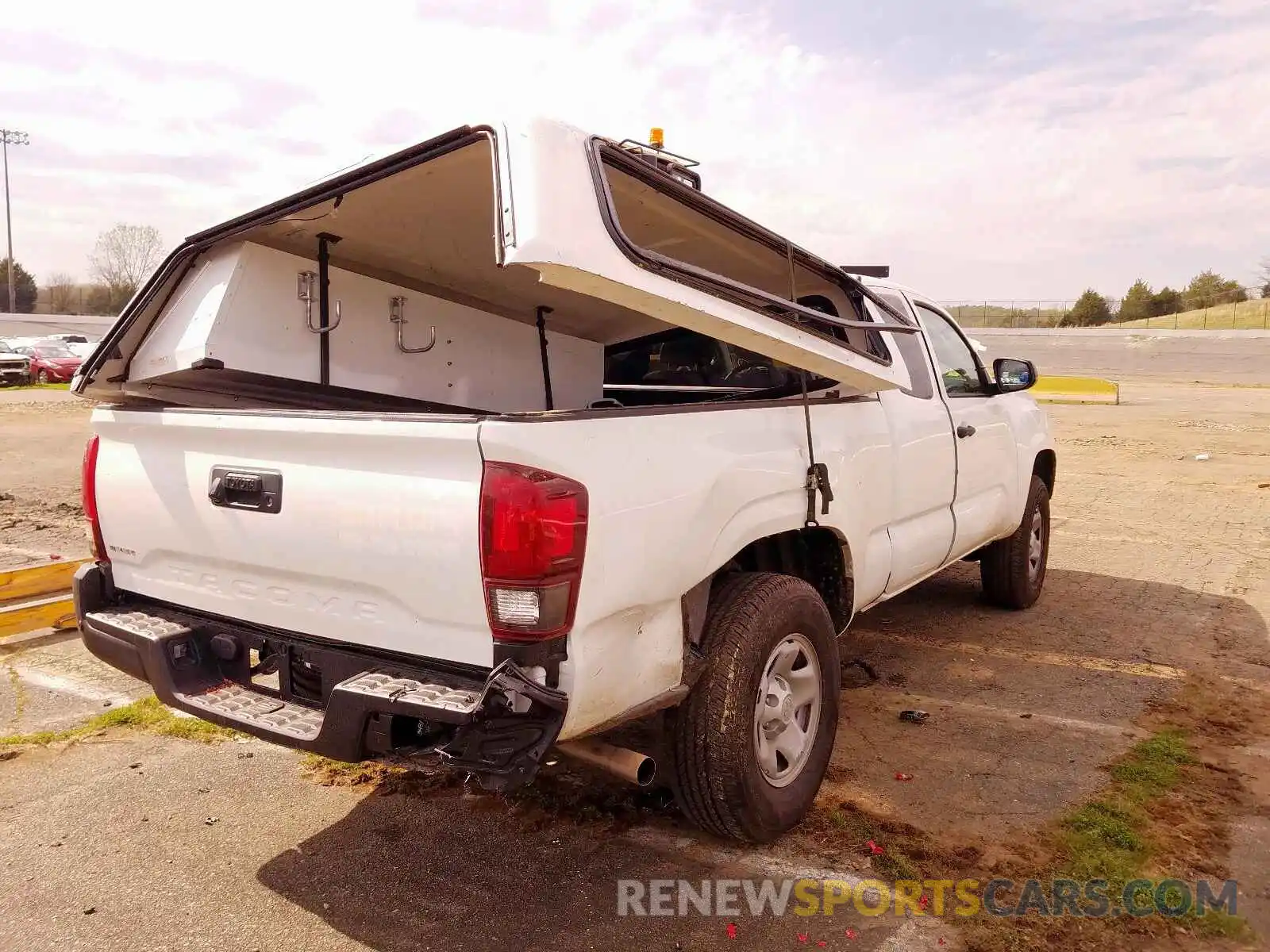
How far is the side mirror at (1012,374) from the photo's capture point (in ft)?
18.5

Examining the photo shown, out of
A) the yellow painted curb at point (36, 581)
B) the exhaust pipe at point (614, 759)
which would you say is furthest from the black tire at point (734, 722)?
the yellow painted curb at point (36, 581)

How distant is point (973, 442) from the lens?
5277 mm

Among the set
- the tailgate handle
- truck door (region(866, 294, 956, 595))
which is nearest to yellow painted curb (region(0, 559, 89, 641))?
the tailgate handle

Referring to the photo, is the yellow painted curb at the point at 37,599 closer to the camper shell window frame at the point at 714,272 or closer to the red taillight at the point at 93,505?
the red taillight at the point at 93,505

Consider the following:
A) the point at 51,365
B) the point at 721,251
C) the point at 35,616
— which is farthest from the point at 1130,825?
the point at 51,365

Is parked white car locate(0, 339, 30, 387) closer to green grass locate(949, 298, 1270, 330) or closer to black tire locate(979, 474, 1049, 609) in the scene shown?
black tire locate(979, 474, 1049, 609)

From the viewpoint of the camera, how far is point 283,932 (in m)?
2.87

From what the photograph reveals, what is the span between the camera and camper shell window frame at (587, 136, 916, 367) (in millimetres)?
2770

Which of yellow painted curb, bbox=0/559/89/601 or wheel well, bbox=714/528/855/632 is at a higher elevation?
wheel well, bbox=714/528/855/632

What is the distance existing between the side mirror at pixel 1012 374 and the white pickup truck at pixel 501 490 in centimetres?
94

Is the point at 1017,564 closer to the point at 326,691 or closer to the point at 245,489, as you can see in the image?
the point at 326,691

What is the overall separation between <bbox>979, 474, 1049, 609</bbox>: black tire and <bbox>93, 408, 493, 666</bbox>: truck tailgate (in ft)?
14.5

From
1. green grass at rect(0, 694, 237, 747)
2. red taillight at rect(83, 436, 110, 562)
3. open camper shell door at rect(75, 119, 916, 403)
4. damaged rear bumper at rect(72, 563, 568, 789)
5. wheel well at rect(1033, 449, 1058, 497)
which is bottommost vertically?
green grass at rect(0, 694, 237, 747)

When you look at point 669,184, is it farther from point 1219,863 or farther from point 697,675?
point 1219,863
